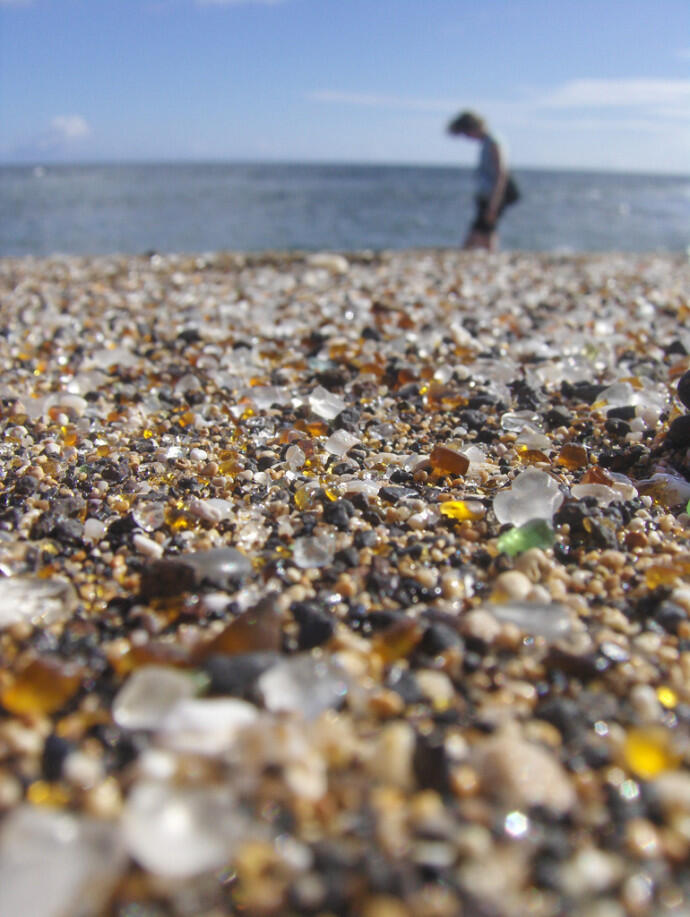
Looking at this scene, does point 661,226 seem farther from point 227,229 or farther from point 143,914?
point 143,914

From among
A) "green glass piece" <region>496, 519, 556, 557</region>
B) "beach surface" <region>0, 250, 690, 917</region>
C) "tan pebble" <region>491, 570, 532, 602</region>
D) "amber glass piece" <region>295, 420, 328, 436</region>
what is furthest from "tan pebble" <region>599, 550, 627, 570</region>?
"amber glass piece" <region>295, 420, 328, 436</region>

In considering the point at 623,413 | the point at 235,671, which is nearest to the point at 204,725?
the point at 235,671

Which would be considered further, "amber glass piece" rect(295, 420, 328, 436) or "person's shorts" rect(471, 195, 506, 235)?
"person's shorts" rect(471, 195, 506, 235)

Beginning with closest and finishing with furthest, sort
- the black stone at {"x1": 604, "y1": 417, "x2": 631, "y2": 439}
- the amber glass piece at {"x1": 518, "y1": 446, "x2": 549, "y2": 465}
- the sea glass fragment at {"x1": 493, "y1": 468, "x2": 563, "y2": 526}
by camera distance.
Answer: the sea glass fragment at {"x1": 493, "y1": 468, "x2": 563, "y2": 526} → the amber glass piece at {"x1": 518, "y1": 446, "x2": 549, "y2": 465} → the black stone at {"x1": 604, "y1": 417, "x2": 631, "y2": 439}

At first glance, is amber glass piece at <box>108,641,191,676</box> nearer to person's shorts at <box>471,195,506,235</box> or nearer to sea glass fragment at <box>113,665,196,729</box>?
sea glass fragment at <box>113,665,196,729</box>

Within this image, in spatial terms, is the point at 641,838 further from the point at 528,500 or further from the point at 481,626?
the point at 528,500

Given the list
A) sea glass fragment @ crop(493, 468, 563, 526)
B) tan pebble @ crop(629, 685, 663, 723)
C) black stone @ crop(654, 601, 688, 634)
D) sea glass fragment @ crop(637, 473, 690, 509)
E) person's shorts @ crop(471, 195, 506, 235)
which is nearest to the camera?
tan pebble @ crop(629, 685, 663, 723)
